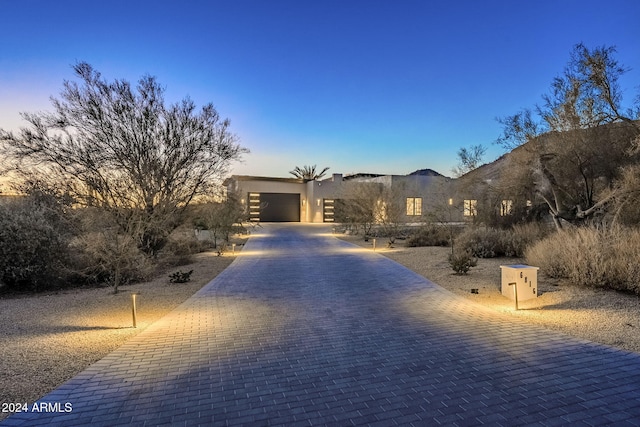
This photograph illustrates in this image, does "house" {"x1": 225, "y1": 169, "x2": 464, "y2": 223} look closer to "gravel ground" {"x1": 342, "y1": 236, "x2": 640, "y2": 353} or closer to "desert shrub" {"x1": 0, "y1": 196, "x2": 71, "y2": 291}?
"gravel ground" {"x1": 342, "y1": 236, "x2": 640, "y2": 353}

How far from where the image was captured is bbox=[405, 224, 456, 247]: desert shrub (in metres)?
18.2

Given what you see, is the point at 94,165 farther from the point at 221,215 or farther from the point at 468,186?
the point at 468,186

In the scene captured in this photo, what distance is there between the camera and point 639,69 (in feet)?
36.3

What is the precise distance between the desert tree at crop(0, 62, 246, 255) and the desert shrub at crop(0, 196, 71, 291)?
139 cm

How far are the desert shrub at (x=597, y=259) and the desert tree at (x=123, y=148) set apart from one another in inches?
408

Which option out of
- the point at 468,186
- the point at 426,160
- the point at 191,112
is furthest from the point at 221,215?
the point at 426,160

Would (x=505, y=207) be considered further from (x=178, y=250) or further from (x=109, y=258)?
(x=109, y=258)

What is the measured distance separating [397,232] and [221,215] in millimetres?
10879

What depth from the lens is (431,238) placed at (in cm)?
1847

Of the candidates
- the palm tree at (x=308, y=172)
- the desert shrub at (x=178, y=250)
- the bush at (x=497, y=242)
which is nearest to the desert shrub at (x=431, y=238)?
the bush at (x=497, y=242)

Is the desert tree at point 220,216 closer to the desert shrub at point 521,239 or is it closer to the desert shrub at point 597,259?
the desert shrub at point 521,239

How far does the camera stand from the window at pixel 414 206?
3691cm

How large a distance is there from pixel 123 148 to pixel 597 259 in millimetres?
12855

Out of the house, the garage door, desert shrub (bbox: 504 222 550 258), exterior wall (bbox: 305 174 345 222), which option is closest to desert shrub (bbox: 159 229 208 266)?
desert shrub (bbox: 504 222 550 258)
